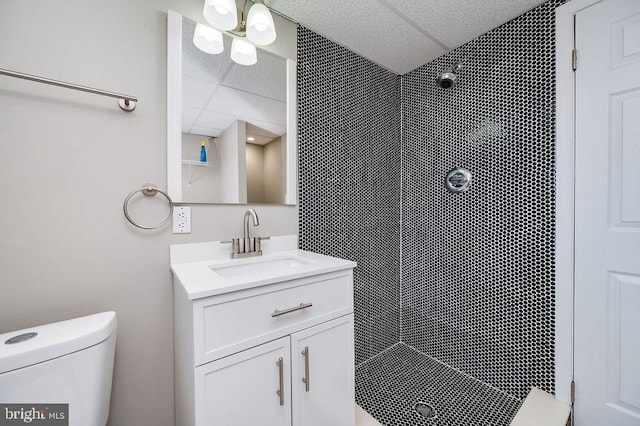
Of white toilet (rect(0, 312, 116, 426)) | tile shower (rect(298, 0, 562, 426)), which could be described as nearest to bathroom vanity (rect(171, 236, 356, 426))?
white toilet (rect(0, 312, 116, 426))

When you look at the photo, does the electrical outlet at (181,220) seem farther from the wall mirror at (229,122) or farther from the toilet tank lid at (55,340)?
the toilet tank lid at (55,340)

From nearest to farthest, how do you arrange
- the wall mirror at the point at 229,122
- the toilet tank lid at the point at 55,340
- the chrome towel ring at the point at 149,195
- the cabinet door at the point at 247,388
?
the toilet tank lid at the point at 55,340
the cabinet door at the point at 247,388
the chrome towel ring at the point at 149,195
the wall mirror at the point at 229,122

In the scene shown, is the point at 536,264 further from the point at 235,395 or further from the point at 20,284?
the point at 20,284

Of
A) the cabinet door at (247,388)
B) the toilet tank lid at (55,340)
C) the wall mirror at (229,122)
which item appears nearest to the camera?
the toilet tank lid at (55,340)

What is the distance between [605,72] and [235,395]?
2.12m

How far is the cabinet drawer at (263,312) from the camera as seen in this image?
0.81 meters

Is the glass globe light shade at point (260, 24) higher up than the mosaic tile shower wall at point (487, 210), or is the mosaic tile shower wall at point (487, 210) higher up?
the glass globe light shade at point (260, 24)

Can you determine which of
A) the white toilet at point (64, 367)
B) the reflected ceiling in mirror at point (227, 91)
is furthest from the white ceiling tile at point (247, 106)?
the white toilet at point (64, 367)

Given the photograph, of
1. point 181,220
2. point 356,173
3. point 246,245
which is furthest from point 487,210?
point 181,220

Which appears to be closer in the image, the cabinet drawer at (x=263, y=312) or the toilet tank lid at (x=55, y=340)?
the toilet tank lid at (x=55, y=340)

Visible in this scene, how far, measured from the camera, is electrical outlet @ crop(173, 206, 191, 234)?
3.82 ft

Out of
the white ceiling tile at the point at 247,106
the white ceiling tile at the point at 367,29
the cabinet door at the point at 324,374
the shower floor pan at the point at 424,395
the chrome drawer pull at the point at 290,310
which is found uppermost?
the white ceiling tile at the point at 367,29

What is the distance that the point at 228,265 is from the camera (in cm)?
120

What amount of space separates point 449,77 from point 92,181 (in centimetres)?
203
